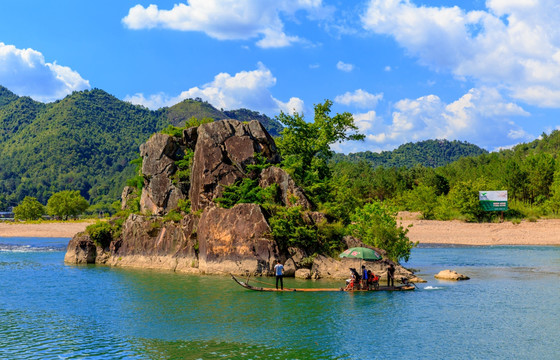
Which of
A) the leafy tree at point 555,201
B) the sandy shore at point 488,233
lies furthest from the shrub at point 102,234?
the leafy tree at point 555,201

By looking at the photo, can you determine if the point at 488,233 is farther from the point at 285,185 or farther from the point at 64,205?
the point at 64,205

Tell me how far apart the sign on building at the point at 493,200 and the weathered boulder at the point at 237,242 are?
69052 mm

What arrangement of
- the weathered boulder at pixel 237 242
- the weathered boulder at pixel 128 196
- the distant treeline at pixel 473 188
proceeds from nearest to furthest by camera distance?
the weathered boulder at pixel 237 242 < the weathered boulder at pixel 128 196 < the distant treeline at pixel 473 188

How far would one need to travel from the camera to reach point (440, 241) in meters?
85.8

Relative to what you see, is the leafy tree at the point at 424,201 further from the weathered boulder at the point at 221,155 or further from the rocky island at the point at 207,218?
the weathered boulder at the point at 221,155

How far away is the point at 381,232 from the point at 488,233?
49045 millimetres

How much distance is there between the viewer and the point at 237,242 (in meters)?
45.2

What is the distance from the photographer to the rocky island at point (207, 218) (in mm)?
44719

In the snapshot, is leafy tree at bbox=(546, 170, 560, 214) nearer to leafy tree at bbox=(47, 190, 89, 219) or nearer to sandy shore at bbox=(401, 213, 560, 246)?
sandy shore at bbox=(401, 213, 560, 246)

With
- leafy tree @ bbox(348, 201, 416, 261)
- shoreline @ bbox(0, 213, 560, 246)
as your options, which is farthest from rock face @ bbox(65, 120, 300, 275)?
shoreline @ bbox(0, 213, 560, 246)

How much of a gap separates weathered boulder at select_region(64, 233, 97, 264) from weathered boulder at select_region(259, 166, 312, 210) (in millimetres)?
20508

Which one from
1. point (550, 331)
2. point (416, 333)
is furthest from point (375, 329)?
point (550, 331)

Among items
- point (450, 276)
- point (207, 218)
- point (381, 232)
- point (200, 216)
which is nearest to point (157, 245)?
point (200, 216)

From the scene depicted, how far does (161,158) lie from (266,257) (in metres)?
19.5
